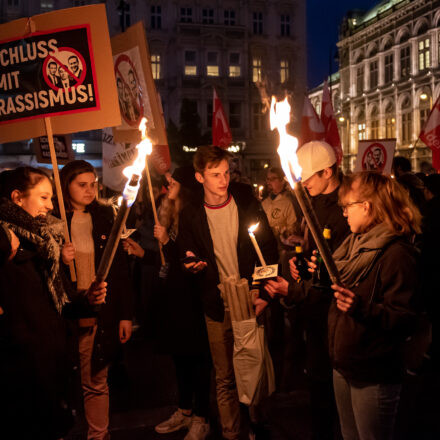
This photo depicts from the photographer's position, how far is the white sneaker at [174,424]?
14.2 feet

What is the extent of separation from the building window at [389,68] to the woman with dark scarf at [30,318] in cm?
4710

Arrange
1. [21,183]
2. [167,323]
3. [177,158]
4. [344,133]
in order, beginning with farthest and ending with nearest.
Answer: [344,133] < [177,158] < [167,323] < [21,183]

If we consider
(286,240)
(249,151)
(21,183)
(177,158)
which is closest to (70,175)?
(21,183)

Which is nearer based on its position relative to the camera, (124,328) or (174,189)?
(124,328)

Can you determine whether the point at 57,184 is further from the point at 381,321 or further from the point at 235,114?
the point at 235,114

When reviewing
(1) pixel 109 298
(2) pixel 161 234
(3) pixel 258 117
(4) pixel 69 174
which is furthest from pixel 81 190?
(3) pixel 258 117

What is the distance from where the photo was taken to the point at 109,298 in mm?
3934

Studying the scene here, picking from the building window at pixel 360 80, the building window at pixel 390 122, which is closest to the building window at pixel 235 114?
the building window at pixel 390 122

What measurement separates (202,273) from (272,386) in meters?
0.99

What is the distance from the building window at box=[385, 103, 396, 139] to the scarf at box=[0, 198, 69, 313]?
45.0m

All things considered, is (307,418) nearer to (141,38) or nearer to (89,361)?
(89,361)

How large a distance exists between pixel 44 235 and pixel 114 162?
481cm

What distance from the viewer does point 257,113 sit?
133 feet

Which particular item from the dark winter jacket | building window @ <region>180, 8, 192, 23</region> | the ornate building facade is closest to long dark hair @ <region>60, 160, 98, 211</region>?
the dark winter jacket
